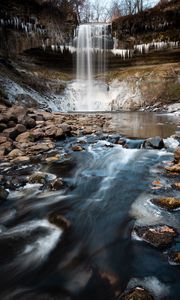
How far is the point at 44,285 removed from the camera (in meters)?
2.60

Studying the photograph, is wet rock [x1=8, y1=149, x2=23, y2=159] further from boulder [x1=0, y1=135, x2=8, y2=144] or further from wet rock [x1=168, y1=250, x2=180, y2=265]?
wet rock [x1=168, y1=250, x2=180, y2=265]

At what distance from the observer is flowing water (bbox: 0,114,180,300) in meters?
2.58

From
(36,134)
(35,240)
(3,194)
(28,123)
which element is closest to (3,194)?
(3,194)

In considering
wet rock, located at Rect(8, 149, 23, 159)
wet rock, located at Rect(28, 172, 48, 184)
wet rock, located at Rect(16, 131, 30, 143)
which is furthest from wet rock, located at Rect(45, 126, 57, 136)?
wet rock, located at Rect(28, 172, 48, 184)

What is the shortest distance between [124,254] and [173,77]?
83.3ft

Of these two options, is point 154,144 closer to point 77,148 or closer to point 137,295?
point 77,148

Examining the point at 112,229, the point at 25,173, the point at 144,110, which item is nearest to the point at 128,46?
the point at 144,110

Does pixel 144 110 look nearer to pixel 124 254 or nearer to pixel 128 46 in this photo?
pixel 128 46

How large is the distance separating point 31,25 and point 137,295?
Answer: 90.2ft

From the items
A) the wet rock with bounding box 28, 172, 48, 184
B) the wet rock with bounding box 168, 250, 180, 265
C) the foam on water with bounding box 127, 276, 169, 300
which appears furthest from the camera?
the wet rock with bounding box 28, 172, 48, 184

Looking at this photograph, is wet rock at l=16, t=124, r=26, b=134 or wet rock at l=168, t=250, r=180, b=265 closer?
wet rock at l=168, t=250, r=180, b=265

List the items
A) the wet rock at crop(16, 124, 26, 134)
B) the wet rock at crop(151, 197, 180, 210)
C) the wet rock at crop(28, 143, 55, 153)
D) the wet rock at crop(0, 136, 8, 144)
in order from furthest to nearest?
the wet rock at crop(16, 124, 26, 134)
the wet rock at crop(0, 136, 8, 144)
the wet rock at crop(28, 143, 55, 153)
the wet rock at crop(151, 197, 180, 210)

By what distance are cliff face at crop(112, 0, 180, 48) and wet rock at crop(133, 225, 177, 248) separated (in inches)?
1081

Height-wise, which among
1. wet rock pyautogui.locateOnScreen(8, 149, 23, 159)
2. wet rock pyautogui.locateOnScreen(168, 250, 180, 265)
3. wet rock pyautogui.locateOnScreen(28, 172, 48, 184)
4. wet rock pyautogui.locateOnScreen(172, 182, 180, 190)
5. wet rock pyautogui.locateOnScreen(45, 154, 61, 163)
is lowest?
wet rock pyautogui.locateOnScreen(45, 154, 61, 163)
